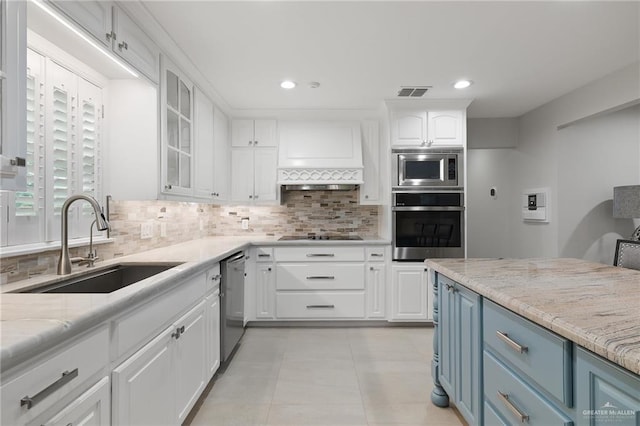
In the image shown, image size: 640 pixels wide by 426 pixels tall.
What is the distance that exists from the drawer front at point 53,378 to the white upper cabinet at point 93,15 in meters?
1.33

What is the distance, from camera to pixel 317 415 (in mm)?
2014

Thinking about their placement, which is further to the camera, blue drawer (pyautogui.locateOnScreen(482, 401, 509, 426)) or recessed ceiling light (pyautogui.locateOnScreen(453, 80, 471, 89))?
recessed ceiling light (pyautogui.locateOnScreen(453, 80, 471, 89))

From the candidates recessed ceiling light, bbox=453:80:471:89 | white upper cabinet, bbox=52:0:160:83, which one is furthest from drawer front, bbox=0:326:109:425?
recessed ceiling light, bbox=453:80:471:89

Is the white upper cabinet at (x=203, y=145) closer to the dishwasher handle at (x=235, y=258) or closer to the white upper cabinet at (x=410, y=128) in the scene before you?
the dishwasher handle at (x=235, y=258)

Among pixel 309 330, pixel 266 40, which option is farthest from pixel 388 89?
pixel 309 330

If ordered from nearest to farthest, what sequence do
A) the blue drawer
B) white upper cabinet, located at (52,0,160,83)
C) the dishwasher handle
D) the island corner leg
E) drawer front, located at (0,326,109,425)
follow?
drawer front, located at (0,326,109,425), the blue drawer, white upper cabinet, located at (52,0,160,83), the island corner leg, the dishwasher handle

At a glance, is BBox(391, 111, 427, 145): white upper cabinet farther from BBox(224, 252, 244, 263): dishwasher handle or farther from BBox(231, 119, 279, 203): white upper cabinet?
BBox(224, 252, 244, 263): dishwasher handle

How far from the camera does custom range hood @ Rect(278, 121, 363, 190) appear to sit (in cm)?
369

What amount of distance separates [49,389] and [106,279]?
1128 millimetres

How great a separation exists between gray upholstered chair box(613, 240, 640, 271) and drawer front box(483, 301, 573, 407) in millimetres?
1605

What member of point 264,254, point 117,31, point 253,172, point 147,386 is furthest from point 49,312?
point 253,172

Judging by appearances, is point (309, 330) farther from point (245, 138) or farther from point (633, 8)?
point (633, 8)

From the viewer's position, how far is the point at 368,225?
4.17 metres

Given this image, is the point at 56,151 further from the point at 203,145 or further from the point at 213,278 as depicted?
the point at 203,145
